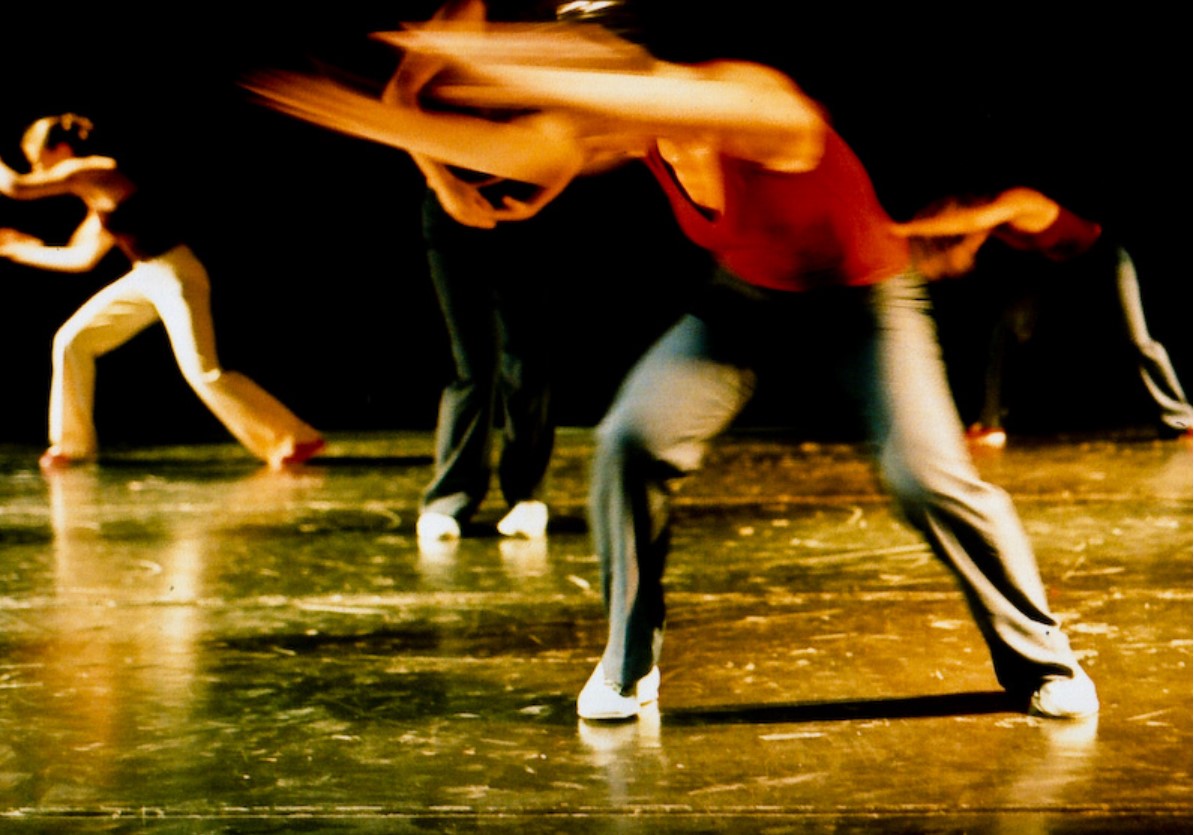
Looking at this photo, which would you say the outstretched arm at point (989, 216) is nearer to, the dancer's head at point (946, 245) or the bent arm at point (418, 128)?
the dancer's head at point (946, 245)

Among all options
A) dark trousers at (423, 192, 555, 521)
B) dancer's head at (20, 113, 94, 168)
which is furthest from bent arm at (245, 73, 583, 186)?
dancer's head at (20, 113, 94, 168)

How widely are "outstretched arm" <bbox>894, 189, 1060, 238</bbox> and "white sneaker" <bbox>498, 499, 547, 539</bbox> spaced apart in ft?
6.53

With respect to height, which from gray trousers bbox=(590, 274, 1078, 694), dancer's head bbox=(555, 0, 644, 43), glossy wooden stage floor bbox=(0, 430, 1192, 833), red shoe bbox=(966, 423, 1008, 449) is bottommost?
red shoe bbox=(966, 423, 1008, 449)

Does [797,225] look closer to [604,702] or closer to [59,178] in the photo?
[604,702]

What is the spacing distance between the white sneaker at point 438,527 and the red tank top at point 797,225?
279 cm

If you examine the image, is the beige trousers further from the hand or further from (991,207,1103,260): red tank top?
(991,207,1103,260): red tank top

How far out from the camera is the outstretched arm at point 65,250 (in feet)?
25.9

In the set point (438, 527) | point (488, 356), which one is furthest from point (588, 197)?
point (438, 527)

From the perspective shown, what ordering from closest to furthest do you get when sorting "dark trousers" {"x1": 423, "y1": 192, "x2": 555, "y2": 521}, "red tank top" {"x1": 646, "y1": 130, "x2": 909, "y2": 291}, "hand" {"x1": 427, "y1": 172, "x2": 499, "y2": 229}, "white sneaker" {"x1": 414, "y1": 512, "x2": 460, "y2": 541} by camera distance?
"red tank top" {"x1": 646, "y1": 130, "x2": 909, "y2": 291}, "hand" {"x1": 427, "y1": 172, "x2": 499, "y2": 229}, "dark trousers" {"x1": 423, "y1": 192, "x2": 555, "y2": 521}, "white sneaker" {"x1": 414, "y1": 512, "x2": 460, "y2": 541}

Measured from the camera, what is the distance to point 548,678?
3947mm

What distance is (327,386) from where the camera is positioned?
42.6 feet

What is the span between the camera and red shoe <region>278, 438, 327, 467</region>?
28.0 feet

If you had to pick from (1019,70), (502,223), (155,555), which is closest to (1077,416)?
(1019,70)

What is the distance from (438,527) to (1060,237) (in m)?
4.16
